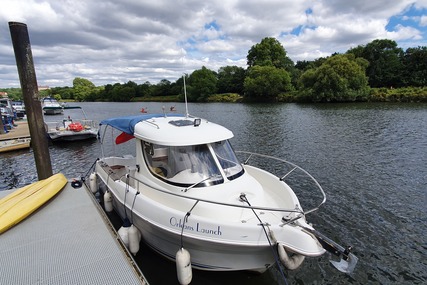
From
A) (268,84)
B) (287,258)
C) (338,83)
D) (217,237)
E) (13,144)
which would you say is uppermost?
(268,84)

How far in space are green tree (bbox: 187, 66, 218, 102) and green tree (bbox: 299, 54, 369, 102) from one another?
33670 millimetres

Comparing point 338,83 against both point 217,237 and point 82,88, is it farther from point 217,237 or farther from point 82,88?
point 82,88

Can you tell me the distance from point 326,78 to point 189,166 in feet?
175

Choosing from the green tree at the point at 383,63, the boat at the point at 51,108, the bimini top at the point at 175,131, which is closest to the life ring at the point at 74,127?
the bimini top at the point at 175,131

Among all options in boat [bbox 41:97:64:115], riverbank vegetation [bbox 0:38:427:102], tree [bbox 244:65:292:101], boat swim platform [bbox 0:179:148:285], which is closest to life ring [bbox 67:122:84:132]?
boat swim platform [bbox 0:179:148:285]

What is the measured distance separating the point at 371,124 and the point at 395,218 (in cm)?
1966

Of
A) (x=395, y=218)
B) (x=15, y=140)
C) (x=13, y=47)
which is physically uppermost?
(x=13, y=47)

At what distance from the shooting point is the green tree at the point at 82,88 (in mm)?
137125

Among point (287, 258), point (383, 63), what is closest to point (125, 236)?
point (287, 258)

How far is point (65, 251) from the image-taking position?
475cm

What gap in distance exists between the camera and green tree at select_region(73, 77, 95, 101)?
137 metres

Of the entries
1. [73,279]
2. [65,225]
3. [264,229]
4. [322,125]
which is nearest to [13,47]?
[65,225]

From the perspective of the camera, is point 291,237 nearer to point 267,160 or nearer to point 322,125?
point 267,160

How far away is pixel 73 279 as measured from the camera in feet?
13.3
